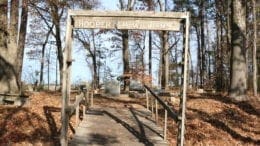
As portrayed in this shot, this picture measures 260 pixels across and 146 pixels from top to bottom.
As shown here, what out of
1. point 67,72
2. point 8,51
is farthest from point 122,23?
point 8,51

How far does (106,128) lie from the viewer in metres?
13.1

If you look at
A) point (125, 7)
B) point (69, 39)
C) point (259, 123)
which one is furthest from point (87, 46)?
point (69, 39)

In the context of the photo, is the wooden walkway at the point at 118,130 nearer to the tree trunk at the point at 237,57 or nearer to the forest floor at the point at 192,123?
the forest floor at the point at 192,123

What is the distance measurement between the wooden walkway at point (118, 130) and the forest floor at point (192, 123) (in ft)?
1.61

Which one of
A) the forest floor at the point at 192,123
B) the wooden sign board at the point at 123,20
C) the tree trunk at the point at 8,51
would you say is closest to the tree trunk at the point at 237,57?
the forest floor at the point at 192,123

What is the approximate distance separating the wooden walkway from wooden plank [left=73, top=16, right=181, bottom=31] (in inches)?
115

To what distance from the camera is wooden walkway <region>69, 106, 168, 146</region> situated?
37.8ft

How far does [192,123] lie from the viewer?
1481 centimetres

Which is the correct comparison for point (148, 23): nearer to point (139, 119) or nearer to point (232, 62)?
point (139, 119)

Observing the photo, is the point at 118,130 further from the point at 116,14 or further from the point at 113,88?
the point at 113,88

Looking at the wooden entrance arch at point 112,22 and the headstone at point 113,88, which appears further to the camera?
the headstone at point 113,88

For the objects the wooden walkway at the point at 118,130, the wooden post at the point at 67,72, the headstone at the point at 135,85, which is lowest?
the wooden walkway at the point at 118,130

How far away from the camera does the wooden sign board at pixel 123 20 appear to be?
10.1 meters

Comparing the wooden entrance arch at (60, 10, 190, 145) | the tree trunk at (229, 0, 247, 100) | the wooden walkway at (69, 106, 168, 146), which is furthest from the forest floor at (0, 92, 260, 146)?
the wooden entrance arch at (60, 10, 190, 145)
